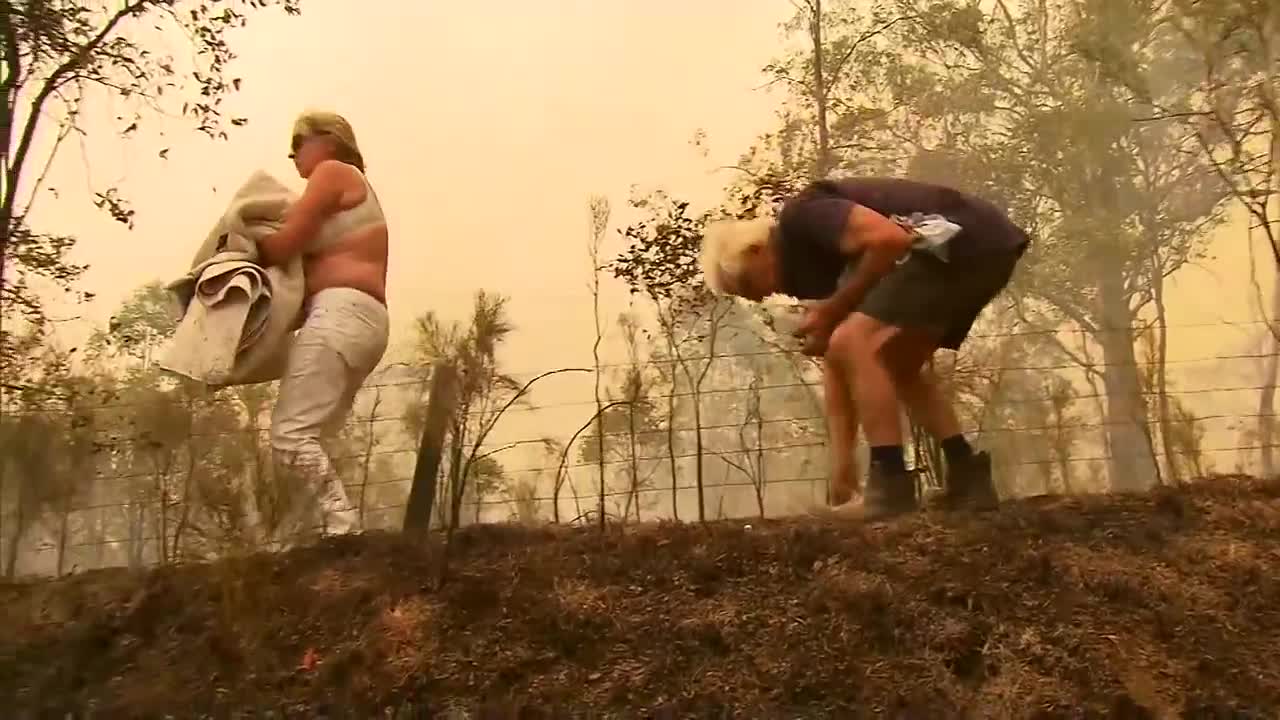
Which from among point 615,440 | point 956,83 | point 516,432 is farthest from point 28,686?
point 956,83

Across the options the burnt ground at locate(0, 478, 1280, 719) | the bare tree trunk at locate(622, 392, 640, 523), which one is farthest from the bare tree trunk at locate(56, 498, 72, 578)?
the bare tree trunk at locate(622, 392, 640, 523)

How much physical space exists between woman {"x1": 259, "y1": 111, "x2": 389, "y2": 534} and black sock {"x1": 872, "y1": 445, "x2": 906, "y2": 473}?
1.18 meters

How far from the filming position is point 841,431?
2439 mm

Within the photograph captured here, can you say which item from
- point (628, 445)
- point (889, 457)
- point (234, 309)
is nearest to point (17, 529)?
point (234, 309)

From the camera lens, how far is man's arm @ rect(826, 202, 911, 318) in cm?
214

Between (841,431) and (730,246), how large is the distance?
50 cm

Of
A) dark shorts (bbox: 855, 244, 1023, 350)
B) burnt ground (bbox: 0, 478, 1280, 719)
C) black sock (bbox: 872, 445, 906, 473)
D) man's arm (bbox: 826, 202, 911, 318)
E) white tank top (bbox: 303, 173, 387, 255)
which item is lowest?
burnt ground (bbox: 0, 478, 1280, 719)

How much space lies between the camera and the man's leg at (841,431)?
7.78 ft

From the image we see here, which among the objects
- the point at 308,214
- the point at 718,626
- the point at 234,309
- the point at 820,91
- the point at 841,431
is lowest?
the point at 718,626

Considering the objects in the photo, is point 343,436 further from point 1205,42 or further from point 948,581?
point 1205,42

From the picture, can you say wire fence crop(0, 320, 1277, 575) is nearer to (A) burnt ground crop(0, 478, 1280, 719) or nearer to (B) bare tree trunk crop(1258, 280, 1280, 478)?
(B) bare tree trunk crop(1258, 280, 1280, 478)

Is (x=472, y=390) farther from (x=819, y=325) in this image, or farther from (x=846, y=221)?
(x=846, y=221)

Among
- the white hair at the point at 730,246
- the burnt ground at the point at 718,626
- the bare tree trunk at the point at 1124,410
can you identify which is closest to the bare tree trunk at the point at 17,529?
the burnt ground at the point at 718,626

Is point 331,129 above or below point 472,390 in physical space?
above
